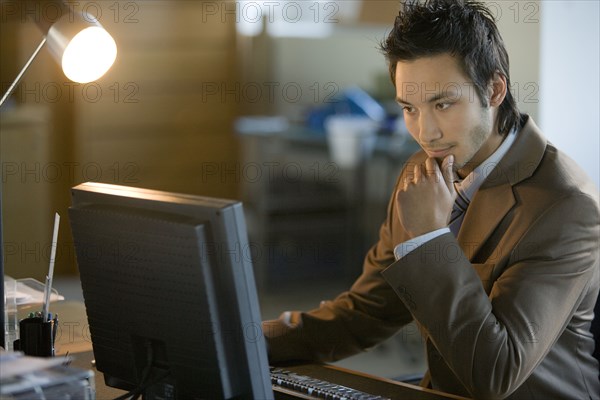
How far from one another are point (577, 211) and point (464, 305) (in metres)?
0.27

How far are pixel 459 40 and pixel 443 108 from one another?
142 mm

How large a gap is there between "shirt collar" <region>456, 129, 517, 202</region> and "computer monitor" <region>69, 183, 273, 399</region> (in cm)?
76

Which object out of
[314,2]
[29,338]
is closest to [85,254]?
[29,338]

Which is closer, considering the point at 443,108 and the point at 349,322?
the point at 443,108

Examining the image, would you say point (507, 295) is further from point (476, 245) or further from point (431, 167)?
point (431, 167)

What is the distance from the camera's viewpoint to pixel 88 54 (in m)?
1.60

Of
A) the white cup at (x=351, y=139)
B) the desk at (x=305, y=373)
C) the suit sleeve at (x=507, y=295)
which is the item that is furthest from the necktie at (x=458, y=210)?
the white cup at (x=351, y=139)

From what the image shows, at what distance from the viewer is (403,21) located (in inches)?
69.2

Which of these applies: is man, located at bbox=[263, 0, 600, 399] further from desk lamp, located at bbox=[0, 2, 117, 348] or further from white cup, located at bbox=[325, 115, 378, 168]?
white cup, located at bbox=[325, 115, 378, 168]

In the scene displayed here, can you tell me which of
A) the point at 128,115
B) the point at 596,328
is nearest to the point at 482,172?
the point at 596,328

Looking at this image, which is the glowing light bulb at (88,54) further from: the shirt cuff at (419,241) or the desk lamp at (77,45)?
the shirt cuff at (419,241)

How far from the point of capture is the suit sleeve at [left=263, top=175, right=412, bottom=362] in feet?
5.70

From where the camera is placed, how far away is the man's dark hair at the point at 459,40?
5.53 feet

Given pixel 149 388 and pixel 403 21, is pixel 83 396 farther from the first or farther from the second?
pixel 403 21
